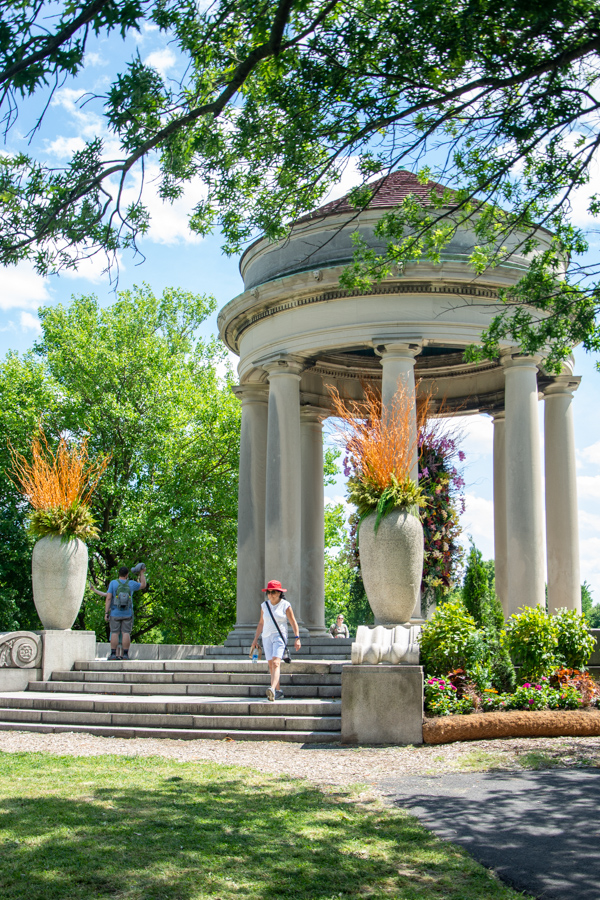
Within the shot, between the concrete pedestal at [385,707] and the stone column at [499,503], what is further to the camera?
the stone column at [499,503]

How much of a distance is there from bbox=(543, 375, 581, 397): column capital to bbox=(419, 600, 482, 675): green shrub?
11500mm

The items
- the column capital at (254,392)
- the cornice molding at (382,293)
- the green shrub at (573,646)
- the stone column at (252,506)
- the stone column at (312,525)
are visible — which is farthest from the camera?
the stone column at (312,525)

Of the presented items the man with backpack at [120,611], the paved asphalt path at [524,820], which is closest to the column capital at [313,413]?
the man with backpack at [120,611]

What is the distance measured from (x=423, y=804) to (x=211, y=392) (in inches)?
1299

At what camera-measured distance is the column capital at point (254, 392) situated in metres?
24.8

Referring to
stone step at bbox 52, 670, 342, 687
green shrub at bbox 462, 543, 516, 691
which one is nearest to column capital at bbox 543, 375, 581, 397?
green shrub at bbox 462, 543, 516, 691

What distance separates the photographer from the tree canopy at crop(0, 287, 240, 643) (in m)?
34.8

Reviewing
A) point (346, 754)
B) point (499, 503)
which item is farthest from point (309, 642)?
point (346, 754)

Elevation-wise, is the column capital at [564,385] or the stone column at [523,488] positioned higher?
the column capital at [564,385]

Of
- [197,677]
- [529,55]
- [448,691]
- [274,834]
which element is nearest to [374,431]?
[448,691]

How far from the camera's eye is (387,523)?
1495cm

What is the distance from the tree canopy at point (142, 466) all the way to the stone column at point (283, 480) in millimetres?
11819

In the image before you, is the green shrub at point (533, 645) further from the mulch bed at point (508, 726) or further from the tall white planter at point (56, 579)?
the tall white planter at point (56, 579)

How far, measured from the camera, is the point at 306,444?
2752cm
